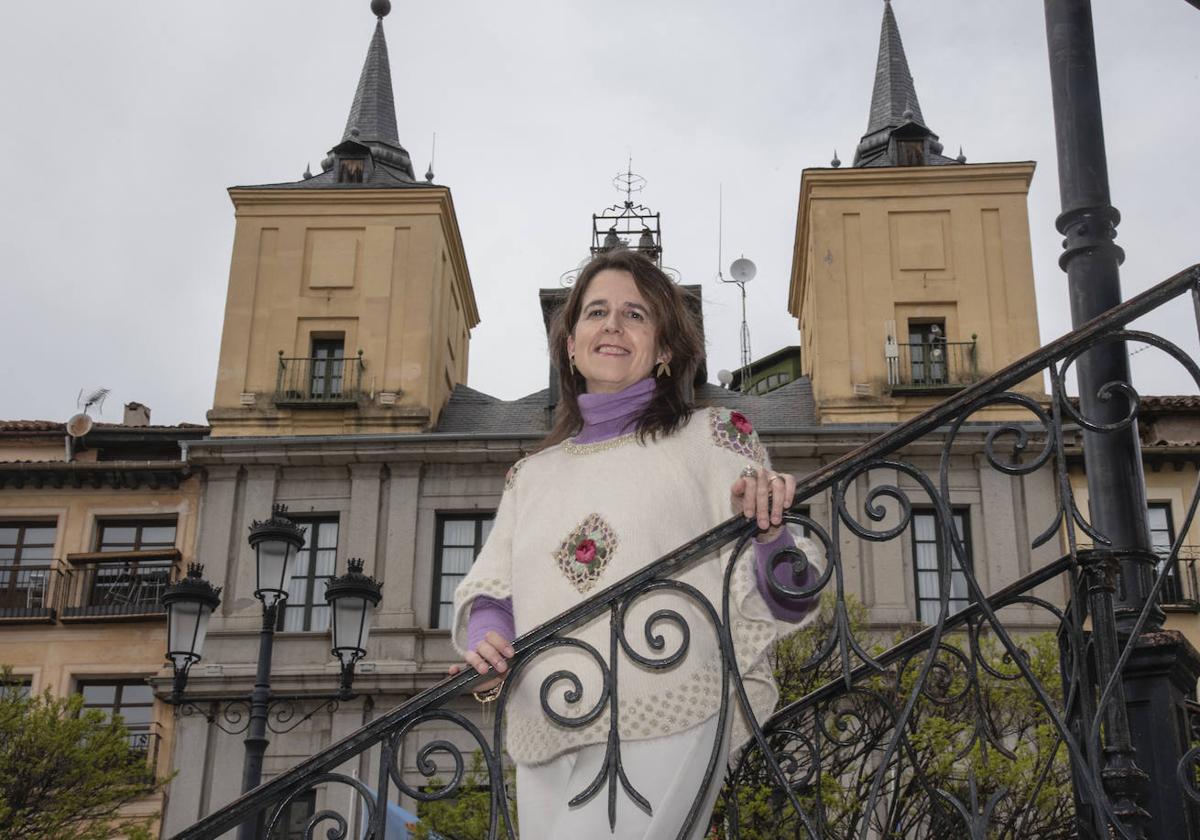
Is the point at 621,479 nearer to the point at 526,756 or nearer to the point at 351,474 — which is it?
the point at 526,756

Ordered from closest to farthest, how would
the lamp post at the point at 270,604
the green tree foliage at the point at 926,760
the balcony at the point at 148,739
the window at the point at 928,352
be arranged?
the green tree foliage at the point at 926,760, the lamp post at the point at 270,604, the balcony at the point at 148,739, the window at the point at 928,352

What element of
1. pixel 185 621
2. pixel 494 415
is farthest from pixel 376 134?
pixel 185 621

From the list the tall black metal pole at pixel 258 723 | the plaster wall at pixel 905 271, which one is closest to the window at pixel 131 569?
the plaster wall at pixel 905 271

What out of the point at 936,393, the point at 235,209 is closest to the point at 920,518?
the point at 936,393

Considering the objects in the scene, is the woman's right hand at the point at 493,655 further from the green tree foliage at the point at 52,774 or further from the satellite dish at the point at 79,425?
the satellite dish at the point at 79,425

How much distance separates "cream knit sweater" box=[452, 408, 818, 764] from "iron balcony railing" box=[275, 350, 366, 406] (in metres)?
21.1

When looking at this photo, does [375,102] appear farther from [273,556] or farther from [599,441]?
[599,441]

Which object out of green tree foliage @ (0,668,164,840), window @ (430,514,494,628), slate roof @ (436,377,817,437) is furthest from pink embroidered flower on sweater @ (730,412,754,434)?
slate roof @ (436,377,817,437)

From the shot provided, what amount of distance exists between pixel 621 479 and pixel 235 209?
24402 mm

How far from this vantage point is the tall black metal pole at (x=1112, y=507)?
3.75m

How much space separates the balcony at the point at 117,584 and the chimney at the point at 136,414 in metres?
4.28

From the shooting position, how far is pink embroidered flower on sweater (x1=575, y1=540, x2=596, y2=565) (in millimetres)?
3982

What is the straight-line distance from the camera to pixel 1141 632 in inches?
149

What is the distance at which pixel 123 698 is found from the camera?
24.0 m
